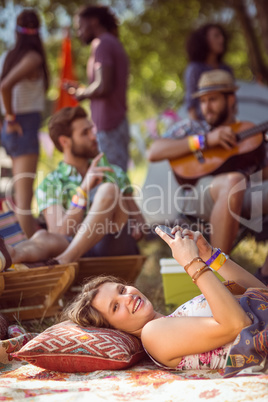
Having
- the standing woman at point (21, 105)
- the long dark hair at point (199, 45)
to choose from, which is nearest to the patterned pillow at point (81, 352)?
the standing woman at point (21, 105)

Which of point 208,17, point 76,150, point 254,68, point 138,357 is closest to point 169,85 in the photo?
point 208,17

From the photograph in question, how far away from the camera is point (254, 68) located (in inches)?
343

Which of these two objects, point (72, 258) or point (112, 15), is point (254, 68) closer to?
point (112, 15)

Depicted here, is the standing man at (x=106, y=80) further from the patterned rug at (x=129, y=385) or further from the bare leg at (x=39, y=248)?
the patterned rug at (x=129, y=385)

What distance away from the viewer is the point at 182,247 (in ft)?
6.73

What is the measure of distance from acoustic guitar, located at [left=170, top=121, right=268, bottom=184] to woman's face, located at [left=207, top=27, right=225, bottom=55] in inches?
69.3

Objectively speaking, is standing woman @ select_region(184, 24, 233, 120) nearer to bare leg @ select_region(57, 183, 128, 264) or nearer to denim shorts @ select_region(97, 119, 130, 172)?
denim shorts @ select_region(97, 119, 130, 172)

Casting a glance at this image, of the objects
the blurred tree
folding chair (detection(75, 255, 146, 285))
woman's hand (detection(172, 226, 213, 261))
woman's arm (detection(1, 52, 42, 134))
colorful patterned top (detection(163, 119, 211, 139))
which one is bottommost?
folding chair (detection(75, 255, 146, 285))

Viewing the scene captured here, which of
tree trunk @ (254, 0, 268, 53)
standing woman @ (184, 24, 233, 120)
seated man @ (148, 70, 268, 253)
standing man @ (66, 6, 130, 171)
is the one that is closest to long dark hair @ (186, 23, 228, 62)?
standing woman @ (184, 24, 233, 120)

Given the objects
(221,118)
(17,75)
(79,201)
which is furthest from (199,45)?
(79,201)

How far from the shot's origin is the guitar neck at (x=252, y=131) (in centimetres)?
368

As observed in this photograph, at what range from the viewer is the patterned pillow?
2.16 m

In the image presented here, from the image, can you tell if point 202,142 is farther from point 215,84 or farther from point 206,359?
point 206,359

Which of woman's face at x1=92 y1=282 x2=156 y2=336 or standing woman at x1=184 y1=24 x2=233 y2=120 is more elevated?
standing woman at x1=184 y1=24 x2=233 y2=120
